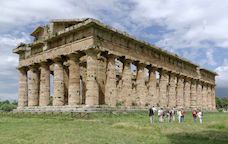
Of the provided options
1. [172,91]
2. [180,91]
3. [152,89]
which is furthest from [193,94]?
[152,89]

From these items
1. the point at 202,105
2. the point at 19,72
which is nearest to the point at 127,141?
the point at 19,72

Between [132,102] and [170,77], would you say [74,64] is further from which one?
[170,77]

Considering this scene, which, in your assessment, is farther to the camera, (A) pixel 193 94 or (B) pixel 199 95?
(B) pixel 199 95

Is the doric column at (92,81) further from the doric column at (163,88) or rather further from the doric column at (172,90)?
the doric column at (172,90)

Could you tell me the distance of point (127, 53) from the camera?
121 ft

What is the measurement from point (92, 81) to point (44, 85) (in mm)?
9604

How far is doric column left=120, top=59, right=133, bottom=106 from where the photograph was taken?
36.1 metres

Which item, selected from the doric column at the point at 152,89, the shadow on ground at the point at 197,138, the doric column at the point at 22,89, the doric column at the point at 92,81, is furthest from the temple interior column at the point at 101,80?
the shadow on ground at the point at 197,138

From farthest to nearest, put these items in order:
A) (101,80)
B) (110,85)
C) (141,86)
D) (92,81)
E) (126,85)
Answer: (141,86)
(126,85)
(101,80)
(110,85)
(92,81)

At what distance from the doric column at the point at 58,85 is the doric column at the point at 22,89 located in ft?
28.2

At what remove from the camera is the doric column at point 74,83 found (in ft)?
109

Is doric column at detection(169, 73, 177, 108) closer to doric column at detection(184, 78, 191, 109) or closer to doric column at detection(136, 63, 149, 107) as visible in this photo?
doric column at detection(184, 78, 191, 109)

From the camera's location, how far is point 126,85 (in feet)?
119

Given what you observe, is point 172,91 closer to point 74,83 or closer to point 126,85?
point 126,85
